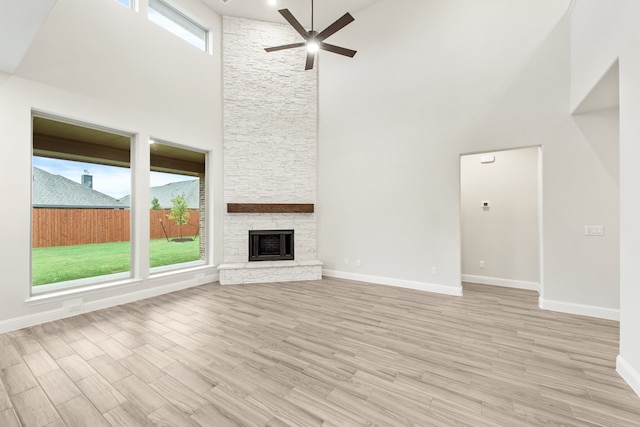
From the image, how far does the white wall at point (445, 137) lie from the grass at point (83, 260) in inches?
121

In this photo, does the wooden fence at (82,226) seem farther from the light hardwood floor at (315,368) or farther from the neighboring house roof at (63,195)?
the light hardwood floor at (315,368)

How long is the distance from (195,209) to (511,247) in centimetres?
588

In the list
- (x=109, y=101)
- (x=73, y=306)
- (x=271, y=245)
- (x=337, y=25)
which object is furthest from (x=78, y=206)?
(x=337, y=25)

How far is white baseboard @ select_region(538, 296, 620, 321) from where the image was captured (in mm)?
3129

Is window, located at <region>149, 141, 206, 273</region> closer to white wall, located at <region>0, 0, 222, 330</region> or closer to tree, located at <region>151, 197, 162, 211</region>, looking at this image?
tree, located at <region>151, 197, 162, 211</region>

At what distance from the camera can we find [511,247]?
4559mm

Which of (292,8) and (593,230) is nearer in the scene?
(593,230)

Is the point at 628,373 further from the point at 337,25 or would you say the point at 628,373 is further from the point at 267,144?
the point at 267,144

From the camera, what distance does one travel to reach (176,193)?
184 inches

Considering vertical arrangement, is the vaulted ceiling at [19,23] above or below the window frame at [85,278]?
above

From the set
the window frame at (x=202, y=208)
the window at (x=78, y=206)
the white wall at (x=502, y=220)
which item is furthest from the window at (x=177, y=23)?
the white wall at (x=502, y=220)

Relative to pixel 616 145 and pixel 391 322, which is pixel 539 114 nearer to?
pixel 616 145

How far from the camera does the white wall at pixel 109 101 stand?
2.86 m

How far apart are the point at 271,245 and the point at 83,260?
290cm
